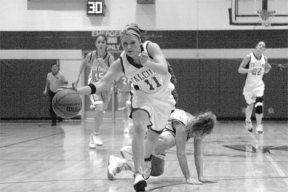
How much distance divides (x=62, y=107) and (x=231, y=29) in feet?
41.3

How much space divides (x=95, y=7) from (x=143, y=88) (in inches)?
510

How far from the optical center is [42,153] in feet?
28.5

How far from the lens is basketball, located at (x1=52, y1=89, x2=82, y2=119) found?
5.83m

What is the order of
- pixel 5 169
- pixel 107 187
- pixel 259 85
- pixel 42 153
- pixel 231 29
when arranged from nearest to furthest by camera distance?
pixel 107 187, pixel 5 169, pixel 42 153, pixel 259 85, pixel 231 29

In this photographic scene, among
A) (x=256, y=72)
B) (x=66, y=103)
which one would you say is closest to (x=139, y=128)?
(x=66, y=103)

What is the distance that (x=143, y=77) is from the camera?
5500mm

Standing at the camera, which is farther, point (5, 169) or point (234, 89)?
point (234, 89)

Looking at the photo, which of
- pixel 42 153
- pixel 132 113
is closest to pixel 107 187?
pixel 132 113

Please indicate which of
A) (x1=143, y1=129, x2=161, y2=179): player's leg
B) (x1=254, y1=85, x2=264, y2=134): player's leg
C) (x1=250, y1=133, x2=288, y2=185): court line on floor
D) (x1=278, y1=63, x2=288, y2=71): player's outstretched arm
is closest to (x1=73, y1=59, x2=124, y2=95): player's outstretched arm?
(x1=143, y1=129, x2=161, y2=179): player's leg

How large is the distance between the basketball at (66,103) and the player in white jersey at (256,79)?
22.5 ft

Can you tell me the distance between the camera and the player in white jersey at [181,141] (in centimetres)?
529

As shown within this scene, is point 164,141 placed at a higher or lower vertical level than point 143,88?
lower

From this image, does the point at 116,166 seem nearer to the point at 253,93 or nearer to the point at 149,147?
the point at 149,147

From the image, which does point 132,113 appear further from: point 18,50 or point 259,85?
point 18,50
